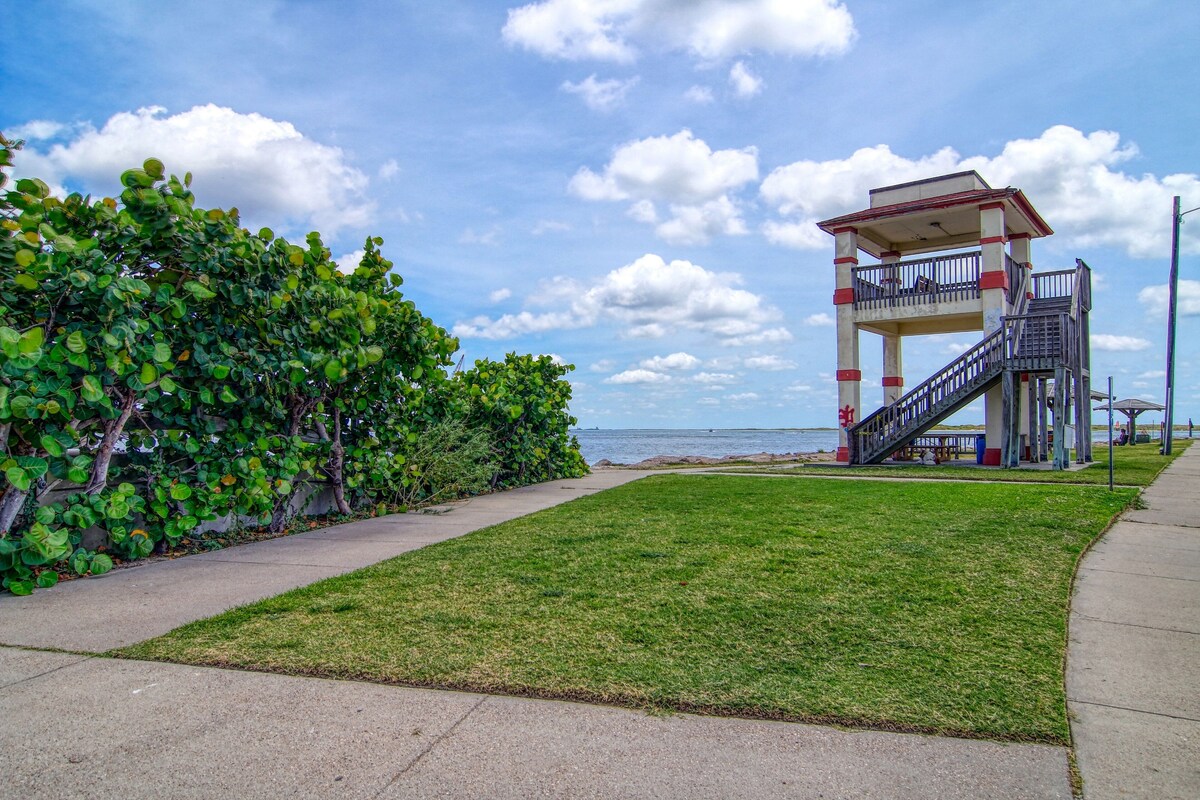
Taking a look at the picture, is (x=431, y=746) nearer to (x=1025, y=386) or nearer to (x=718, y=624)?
(x=718, y=624)

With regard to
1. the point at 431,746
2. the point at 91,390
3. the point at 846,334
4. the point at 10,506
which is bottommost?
the point at 431,746

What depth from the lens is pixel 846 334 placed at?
70.0 feet

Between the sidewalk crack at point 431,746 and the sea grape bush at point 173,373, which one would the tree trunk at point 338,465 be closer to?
the sea grape bush at point 173,373

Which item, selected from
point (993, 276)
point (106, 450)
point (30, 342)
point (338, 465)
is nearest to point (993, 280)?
point (993, 276)

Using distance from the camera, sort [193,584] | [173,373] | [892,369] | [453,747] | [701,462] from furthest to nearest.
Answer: [892,369], [701,462], [173,373], [193,584], [453,747]

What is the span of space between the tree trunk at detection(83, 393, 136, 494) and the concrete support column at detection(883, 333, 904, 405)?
21.8 m

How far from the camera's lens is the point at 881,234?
22.9m

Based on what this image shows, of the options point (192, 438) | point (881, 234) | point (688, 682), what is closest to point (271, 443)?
point (192, 438)

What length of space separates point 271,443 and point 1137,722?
23.0ft

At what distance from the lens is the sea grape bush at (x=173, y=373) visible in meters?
5.50

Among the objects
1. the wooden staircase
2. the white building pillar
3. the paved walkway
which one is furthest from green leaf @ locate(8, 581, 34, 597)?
the white building pillar

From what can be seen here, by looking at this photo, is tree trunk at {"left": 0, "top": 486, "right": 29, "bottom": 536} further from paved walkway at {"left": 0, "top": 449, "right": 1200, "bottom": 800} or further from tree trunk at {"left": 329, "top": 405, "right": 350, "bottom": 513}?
tree trunk at {"left": 329, "top": 405, "right": 350, "bottom": 513}

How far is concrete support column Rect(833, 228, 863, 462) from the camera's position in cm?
2127

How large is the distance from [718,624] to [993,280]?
17.5 m
